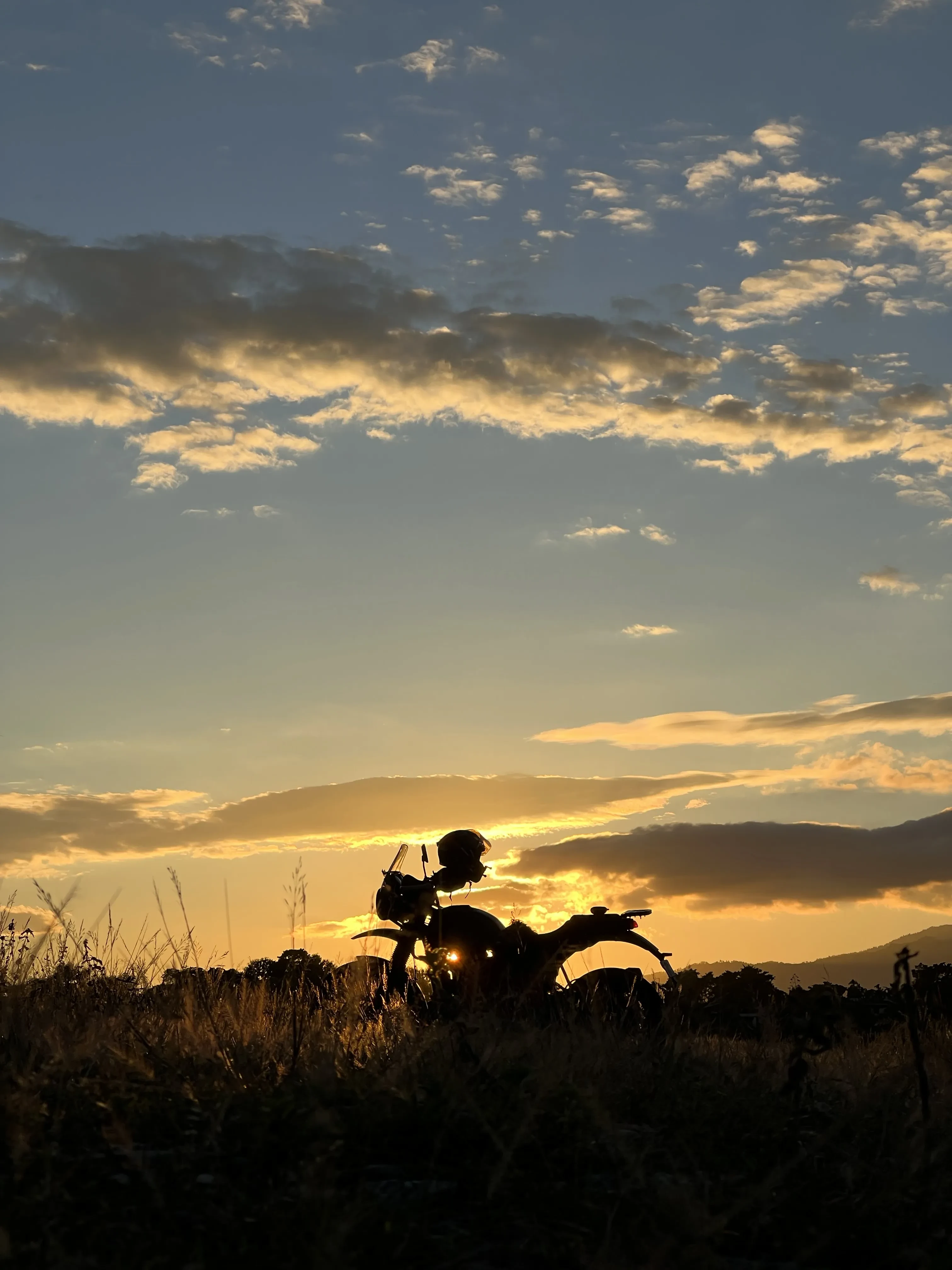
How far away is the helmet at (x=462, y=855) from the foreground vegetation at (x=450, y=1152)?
4.15 metres

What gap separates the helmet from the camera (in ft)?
37.7

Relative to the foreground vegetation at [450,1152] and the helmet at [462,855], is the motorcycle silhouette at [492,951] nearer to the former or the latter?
the helmet at [462,855]

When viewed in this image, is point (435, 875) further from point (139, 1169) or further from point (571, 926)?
point (139, 1169)

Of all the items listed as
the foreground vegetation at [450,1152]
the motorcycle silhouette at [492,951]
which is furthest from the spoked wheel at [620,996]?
the foreground vegetation at [450,1152]

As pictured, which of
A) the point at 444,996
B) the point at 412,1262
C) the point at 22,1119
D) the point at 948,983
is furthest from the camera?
the point at 948,983

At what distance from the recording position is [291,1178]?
4.06 metres

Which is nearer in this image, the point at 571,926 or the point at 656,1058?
the point at 656,1058

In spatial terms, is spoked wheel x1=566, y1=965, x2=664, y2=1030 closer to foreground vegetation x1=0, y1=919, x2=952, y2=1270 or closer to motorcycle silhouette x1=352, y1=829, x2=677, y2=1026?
motorcycle silhouette x1=352, y1=829, x2=677, y2=1026

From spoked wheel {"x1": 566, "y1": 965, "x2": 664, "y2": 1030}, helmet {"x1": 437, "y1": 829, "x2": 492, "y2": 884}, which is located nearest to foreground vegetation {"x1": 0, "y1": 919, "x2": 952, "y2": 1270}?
spoked wheel {"x1": 566, "y1": 965, "x2": 664, "y2": 1030}

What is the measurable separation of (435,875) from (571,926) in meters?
1.33

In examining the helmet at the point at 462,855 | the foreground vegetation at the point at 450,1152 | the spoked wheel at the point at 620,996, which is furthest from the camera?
the helmet at the point at 462,855

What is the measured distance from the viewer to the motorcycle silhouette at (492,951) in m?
10.3

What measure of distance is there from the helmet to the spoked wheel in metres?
1.62

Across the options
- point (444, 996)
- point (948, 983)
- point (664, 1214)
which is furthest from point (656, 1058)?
point (948, 983)
